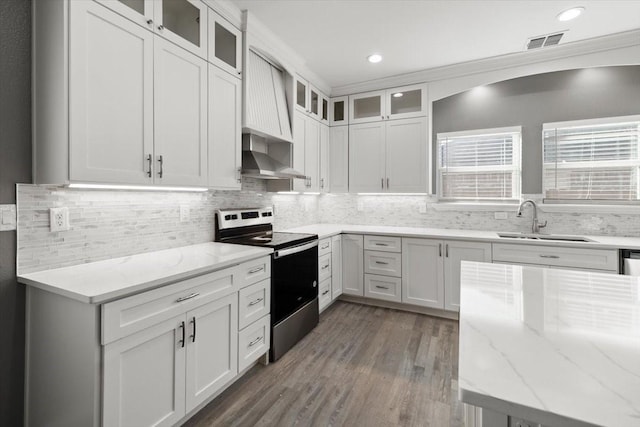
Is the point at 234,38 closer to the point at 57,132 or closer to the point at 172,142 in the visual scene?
the point at 172,142

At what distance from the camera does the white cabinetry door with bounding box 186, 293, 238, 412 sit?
5.46 ft

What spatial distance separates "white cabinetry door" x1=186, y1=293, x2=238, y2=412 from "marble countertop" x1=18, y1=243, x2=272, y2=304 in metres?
Result: 0.24

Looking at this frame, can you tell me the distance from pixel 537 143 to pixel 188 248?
3.58m

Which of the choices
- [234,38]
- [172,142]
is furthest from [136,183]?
[234,38]

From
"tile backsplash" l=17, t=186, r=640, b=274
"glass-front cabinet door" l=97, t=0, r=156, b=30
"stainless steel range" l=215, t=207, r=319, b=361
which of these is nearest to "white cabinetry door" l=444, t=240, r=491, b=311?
"tile backsplash" l=17, t=186, r=640, b=274

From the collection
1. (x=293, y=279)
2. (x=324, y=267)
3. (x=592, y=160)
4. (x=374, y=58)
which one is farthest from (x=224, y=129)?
(x=592, y=160)

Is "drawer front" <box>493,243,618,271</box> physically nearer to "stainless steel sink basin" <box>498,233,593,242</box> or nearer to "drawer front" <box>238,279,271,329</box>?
"stainless steel sink basin" <box>498,233,593,242</box>

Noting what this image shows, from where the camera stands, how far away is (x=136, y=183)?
1.69m

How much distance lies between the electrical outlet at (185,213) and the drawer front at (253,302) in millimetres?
761

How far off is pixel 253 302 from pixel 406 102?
2921 millimetres

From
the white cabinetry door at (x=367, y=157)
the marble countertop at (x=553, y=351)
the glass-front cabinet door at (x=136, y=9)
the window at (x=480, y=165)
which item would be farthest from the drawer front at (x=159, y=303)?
the window at (x=480, y=165)

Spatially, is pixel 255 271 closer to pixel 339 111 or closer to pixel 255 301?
pixel 255 301

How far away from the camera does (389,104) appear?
3781 millimetres

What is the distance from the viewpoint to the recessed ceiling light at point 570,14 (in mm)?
2352
